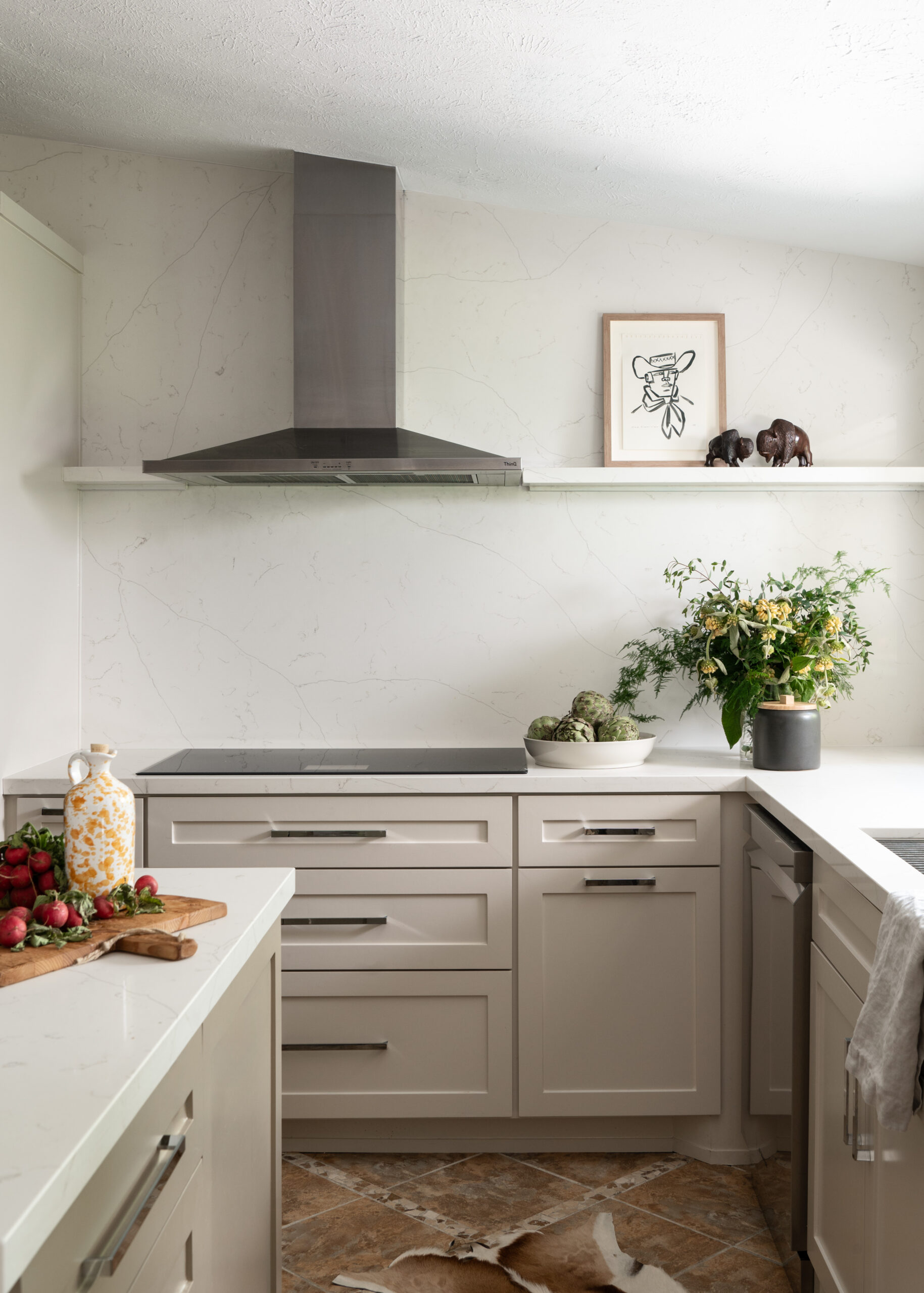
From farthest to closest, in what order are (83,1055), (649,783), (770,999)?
(649,783)
(770,999)
(83,1055)

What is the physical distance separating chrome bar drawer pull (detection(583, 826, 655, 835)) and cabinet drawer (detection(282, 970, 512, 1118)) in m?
0.41

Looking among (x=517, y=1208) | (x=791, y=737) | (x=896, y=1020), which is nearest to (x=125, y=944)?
(x=896, y=1020)

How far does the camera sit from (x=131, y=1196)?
1021mm

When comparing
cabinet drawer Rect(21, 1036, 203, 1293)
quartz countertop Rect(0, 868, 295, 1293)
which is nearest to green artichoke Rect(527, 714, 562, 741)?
quartz countertop Rect(0, 868, 295, 1293)

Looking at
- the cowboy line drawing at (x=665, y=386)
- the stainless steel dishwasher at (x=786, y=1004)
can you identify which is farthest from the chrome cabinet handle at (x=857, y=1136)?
the cowboy line drawing at (x=665, y=386)

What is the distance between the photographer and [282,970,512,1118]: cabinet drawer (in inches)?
100

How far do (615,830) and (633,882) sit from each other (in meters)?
0.14

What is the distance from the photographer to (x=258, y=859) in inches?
101

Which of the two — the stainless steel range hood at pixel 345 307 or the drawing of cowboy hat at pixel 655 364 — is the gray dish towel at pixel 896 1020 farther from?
the drawing of cowboy hat at pixel 655 364

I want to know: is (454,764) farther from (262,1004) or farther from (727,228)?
(727,228)

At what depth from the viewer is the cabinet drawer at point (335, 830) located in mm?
2543

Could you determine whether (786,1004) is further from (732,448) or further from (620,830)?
(732,448)

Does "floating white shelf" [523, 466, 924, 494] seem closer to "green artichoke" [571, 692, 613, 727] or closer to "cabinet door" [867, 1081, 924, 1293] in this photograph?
"green artichoke" [571, 692, 613, 727]

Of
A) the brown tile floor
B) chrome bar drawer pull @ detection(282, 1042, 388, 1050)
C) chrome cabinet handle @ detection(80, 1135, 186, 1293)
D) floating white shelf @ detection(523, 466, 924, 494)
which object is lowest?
the brown tile floor
